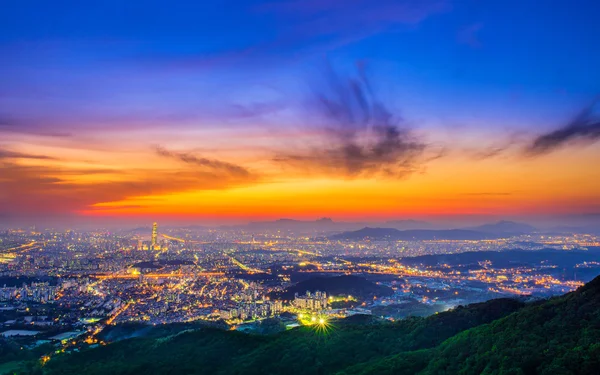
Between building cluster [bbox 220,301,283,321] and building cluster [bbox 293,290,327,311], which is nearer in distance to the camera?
building cluster [bbox 220,301,283,321]

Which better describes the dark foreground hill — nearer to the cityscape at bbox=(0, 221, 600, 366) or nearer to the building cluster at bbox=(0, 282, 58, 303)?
the cityscape at bbox=(0, 221, 600, 366)

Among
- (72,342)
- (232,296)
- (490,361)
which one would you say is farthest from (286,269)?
(490,361)

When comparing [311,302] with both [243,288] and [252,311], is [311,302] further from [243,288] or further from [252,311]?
[243,288]

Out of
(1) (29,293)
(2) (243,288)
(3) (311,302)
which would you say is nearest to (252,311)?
(3) (311,302)

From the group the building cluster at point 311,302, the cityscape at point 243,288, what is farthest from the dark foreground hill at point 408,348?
the building cluster at point 311,302

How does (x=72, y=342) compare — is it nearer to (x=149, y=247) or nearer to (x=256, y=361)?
(x=256, y=361)

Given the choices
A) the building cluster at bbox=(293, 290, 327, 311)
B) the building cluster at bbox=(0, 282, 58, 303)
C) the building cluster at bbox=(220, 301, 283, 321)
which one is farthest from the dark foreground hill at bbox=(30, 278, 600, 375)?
the building cluster at bbox=(0, 282, 58, 303)
